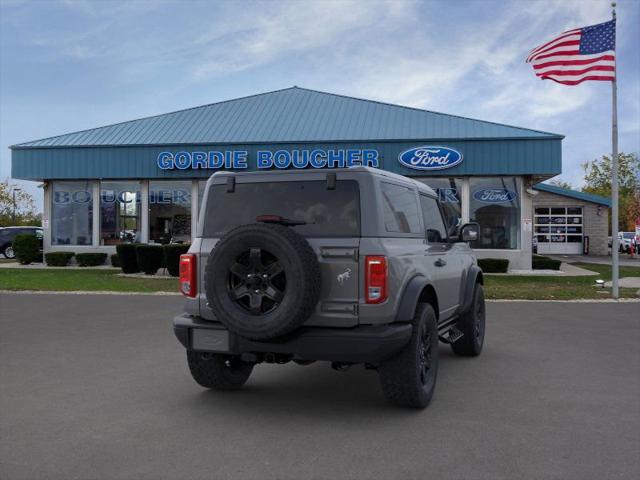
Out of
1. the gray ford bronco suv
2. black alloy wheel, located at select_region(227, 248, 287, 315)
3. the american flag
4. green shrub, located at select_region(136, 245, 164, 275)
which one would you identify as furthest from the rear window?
green shrub, located at select_region(136, 245, 164, 275)

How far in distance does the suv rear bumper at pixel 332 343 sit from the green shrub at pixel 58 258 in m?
22.4

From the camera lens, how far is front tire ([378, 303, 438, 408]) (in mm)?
5117

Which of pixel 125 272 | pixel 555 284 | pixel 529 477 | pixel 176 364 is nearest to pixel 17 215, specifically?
pixel 125 272

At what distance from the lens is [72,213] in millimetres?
27031

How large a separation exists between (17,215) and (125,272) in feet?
178

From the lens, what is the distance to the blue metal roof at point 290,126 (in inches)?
956

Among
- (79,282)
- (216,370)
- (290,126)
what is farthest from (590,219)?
(216,370)

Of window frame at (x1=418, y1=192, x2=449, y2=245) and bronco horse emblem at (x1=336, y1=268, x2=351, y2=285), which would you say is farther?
window frame at (x1=418, y1=192, x2=449, y2=245)

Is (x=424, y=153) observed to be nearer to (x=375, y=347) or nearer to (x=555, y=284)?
(x=555, y=284)

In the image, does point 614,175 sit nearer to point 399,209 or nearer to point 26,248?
point 399,209

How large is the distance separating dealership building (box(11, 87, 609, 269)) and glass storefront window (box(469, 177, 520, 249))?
0.04 m

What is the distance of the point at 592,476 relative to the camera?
3.87 metres

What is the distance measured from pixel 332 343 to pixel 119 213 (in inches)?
936

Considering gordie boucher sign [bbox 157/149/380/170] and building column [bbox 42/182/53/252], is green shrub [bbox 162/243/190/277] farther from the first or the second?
building column [bbox 42/182/53/252]
